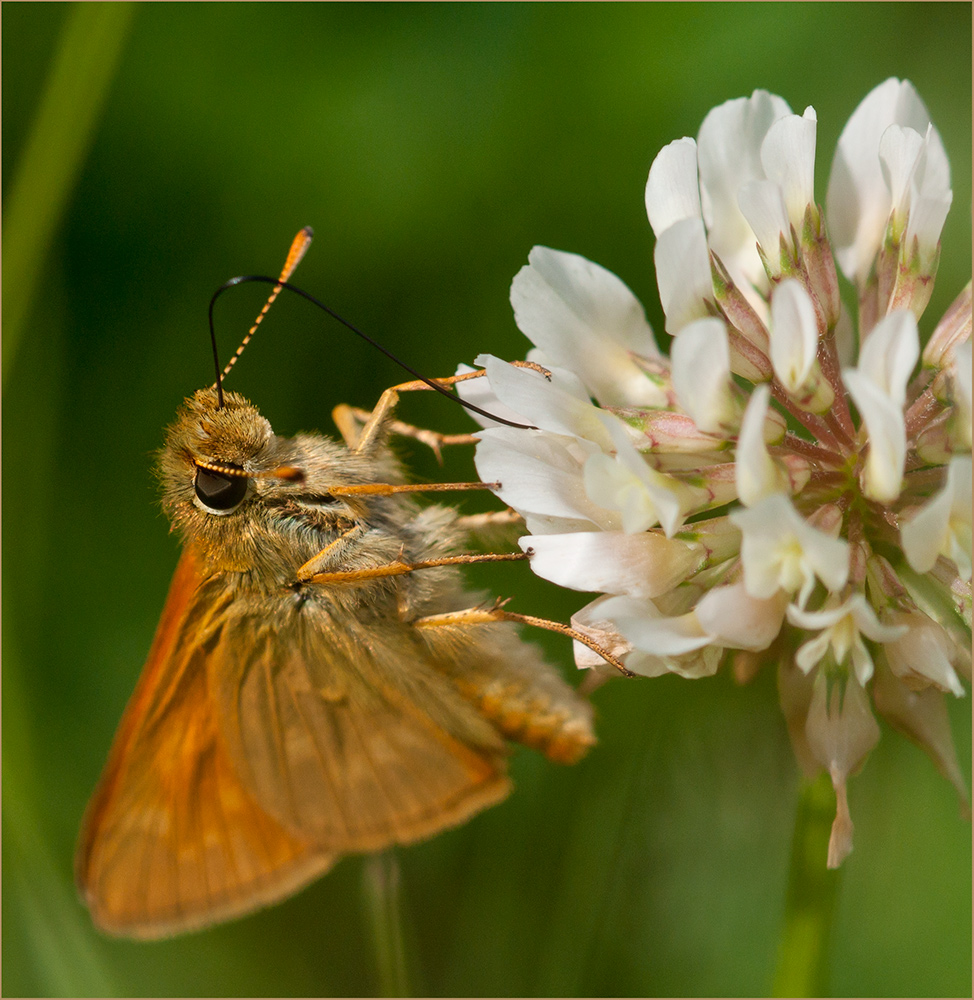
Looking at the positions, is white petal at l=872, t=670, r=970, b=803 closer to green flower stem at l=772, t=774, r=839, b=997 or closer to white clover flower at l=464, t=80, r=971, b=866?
white clover flower at l=464, t=80, r=971, b=866

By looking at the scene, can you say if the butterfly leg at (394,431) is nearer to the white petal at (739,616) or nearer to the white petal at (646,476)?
the white petal at (646,476)

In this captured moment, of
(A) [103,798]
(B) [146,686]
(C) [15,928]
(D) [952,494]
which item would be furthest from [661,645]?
(C) [15,928]

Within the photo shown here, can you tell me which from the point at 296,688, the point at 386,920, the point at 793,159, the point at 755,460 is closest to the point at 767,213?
the point at 793,159

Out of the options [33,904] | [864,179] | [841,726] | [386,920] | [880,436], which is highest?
[864,179]

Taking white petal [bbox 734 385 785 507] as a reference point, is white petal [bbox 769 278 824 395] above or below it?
above

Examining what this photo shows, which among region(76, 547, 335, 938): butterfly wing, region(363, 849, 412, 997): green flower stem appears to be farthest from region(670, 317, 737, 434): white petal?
region(363, 849, 412, 997): green flower stem

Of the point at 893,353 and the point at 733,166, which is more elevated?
the point at 733,166

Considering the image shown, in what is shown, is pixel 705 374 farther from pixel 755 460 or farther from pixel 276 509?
pixel 276 509
